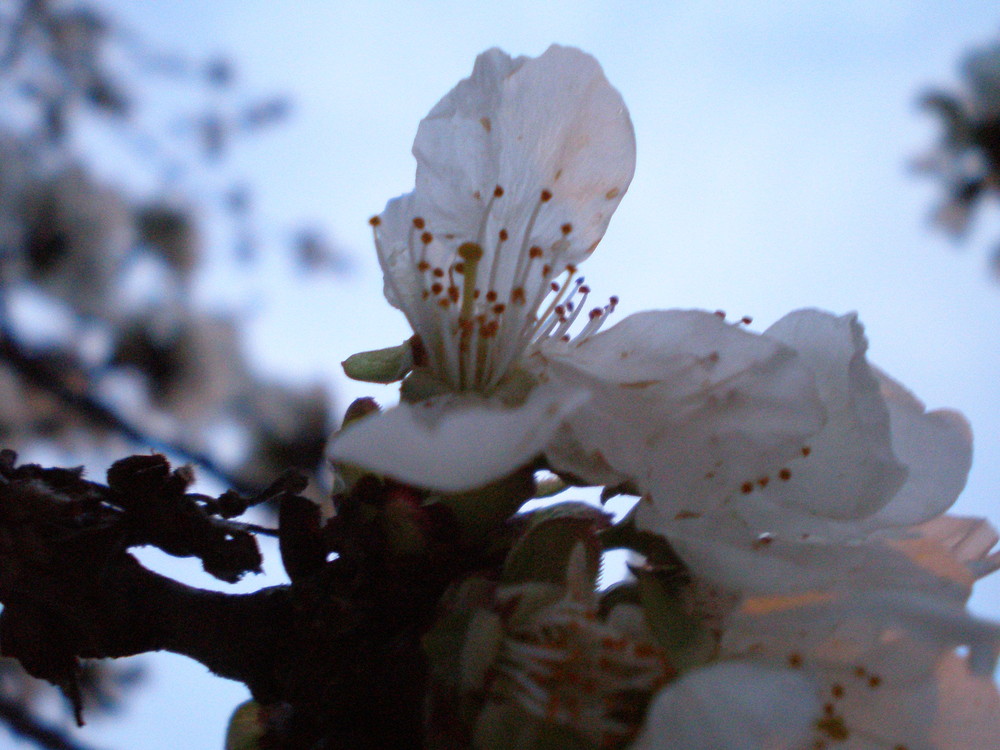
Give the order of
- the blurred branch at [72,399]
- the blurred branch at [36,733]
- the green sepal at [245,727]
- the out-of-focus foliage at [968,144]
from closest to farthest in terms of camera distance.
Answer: the green sepal at [245,727]
the blurred branch at [36,733]
the blurred branch at [72,399]
the out-of-focus foliage at [968,144]

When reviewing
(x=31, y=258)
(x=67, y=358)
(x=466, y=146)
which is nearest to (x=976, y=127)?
(x=466, y=146)

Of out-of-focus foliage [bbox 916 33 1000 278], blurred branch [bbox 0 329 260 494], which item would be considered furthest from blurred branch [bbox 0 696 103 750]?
out-of-focus foliage [bbox 916 33 1000 278]

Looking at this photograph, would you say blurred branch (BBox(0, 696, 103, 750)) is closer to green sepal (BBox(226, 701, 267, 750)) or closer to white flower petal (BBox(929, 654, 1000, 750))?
green sepal (BBox(226, 701, 267, 750))

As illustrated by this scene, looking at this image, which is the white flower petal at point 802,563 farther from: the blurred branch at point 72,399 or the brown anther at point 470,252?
the blurred branch at point 72,399

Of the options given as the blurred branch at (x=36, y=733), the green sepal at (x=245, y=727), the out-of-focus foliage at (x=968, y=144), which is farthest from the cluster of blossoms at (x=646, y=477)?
the out-of-focus foliage at (x=968, y=144)

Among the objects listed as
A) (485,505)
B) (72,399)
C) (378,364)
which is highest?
(72,399)

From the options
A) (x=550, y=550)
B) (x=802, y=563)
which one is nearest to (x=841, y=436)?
(x=802, y=563)

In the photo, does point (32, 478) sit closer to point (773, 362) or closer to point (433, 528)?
point (433, 528)

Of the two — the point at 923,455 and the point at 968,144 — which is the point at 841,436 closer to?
the point at 923,455
